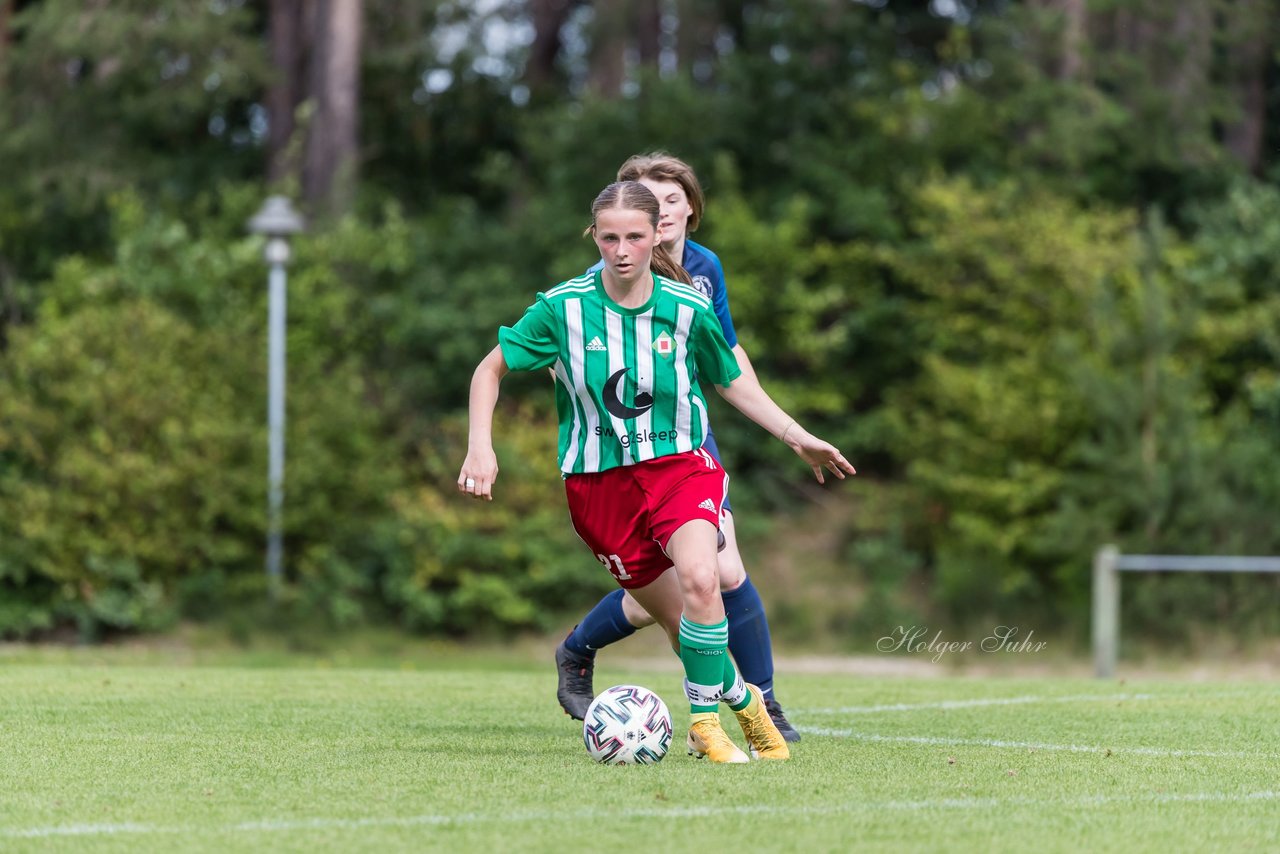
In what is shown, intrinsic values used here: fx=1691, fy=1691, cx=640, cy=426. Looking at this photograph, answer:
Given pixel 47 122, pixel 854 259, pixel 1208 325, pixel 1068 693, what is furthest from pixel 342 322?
pixel 1068 693

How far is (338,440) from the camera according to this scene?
19.1 m

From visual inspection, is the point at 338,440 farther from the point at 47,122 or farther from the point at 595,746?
the point at 595,746

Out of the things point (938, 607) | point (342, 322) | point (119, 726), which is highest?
point (342, 322)

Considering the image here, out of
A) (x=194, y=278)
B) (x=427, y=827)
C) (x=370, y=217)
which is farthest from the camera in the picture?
(x=370, y=217)

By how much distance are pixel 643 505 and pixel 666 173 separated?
58.2 inches

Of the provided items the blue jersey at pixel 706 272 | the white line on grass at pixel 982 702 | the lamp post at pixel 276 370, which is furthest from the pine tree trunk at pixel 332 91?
the blue jersey at pixel 706 272

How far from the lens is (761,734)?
5223 millimetres

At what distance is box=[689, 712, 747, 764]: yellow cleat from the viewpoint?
5058mm

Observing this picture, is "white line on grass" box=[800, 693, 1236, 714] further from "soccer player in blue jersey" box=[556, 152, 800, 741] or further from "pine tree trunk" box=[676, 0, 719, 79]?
"pine tree trunk" box=[676, 0, 719, 79]

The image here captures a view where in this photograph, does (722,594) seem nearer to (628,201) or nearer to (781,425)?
(781,425)

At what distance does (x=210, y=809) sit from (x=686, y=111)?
19.4 meters

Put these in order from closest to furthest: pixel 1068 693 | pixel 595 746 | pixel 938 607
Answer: pixel 595 746 → pixel 1068 693 → pixel 938 607

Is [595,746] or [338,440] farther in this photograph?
[338,440]

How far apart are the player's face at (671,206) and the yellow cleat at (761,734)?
5.70ft
